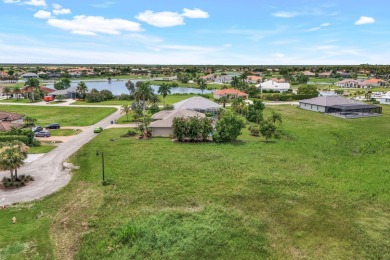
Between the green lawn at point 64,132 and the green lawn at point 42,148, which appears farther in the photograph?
the green lawn at point 64,132

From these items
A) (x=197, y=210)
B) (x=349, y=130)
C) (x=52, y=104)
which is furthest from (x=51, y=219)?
(x=52, y=104)

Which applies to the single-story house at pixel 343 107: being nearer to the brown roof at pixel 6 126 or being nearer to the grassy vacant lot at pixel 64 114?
the grassy vacant lot at pixel 64 114

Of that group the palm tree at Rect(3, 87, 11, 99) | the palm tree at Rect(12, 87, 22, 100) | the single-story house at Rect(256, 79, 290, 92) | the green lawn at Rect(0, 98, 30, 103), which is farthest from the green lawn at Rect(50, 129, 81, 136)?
the single-story house at Rect(256, 79, 290, 92)

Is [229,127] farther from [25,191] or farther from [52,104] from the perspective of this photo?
[52,104]

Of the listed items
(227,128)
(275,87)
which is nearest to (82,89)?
(227,128)

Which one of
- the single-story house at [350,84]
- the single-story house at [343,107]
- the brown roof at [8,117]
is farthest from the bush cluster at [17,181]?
the single-story house at [350,84]

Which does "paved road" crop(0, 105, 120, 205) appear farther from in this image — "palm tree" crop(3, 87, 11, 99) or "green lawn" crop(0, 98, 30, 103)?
"palm tree" crop(3, 87, 11, 99)

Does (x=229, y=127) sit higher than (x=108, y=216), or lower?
higher
